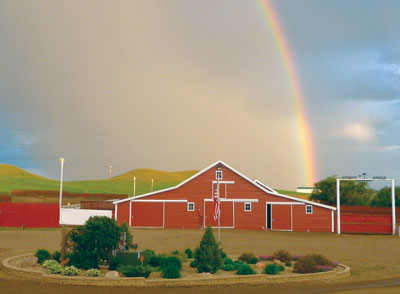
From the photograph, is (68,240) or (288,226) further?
(288,226)

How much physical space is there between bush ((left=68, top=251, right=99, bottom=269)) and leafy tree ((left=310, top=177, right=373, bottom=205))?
69.5 m

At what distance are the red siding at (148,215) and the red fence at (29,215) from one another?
25.9 ft

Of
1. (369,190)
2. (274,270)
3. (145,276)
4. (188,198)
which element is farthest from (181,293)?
(369,190)

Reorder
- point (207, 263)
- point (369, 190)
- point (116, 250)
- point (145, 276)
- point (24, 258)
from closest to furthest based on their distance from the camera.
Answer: point (145, 276), point (207, 263), point (116, 250), point (24, 258), point (369, 190)

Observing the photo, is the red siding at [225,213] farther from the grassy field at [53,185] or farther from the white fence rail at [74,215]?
the grassy field at [53,185]

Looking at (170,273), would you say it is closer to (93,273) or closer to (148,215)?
(93,273)

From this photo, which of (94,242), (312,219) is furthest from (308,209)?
(94,242)

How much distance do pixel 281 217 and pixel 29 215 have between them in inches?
1010

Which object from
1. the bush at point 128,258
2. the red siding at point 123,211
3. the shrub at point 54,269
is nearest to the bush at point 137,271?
the bush at point 128,258

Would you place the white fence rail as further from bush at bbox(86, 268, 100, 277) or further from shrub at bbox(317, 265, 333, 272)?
shrub at bbox(317, 265, 333, 272)

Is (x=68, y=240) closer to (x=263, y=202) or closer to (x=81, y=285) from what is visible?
(x=81, y=285)

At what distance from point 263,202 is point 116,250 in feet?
103

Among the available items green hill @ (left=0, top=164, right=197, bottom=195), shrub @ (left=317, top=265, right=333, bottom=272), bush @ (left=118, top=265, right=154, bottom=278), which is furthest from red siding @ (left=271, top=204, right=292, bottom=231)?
green hill @ (left=0, top=164, right=197, bottom=195)

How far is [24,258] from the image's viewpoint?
71.4 ft
